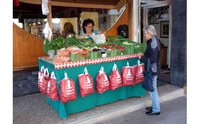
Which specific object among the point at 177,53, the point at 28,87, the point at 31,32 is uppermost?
the point at 31,32

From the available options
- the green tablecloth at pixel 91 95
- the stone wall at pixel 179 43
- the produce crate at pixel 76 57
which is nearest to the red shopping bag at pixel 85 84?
the green tablecloth at pixel 91 95

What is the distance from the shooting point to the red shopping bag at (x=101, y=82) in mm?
4172

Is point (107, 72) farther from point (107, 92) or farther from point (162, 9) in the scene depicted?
point (162, 9)

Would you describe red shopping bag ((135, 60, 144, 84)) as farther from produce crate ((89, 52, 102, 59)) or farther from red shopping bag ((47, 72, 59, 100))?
red shopping bag ((47, 72, 59, 100))

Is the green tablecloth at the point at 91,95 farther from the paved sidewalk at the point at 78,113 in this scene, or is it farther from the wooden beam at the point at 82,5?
the wooden beam at the point at 82,5

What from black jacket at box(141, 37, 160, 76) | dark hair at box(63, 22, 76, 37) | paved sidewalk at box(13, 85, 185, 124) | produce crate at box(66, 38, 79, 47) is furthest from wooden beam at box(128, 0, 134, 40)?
black jacket at box(141, 37, 160, 76)

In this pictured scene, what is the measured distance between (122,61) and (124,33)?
2.73 metres

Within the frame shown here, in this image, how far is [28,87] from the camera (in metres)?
5.59

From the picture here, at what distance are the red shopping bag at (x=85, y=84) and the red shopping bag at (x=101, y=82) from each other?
20 centimetres

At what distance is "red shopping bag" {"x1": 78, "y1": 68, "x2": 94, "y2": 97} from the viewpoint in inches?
155

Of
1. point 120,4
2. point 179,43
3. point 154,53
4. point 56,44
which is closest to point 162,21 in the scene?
point 120,4

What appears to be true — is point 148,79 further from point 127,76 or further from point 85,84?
point 85,84

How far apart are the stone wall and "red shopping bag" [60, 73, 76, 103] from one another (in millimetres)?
3237
